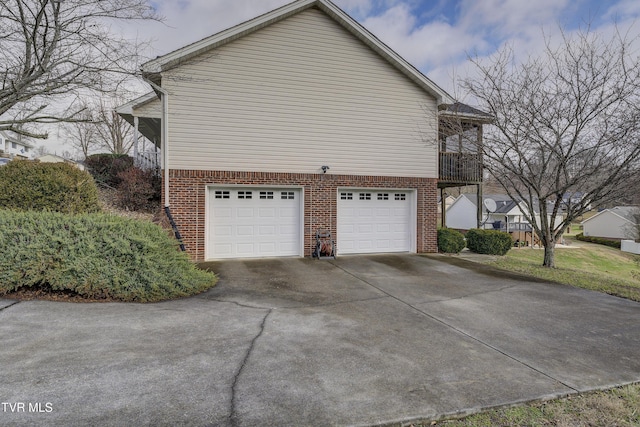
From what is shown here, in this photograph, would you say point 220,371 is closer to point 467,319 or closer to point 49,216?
point 467,319

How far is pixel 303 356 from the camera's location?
3.55 meters

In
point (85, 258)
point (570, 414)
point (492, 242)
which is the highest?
point (85, 258)

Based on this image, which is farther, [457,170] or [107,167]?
[107,167]

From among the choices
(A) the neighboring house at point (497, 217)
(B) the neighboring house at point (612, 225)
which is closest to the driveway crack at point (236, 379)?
(A) the neighboring house at point (497, 217)

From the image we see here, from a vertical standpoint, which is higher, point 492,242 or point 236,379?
point 492,242

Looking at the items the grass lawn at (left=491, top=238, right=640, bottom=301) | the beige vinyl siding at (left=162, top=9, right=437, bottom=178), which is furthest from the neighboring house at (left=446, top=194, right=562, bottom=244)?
the beige vinyl siding at (left=162, top=9, right=437, bottom=178)

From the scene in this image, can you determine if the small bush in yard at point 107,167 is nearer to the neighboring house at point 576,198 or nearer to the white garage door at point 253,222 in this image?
the white garage door at point 253,222

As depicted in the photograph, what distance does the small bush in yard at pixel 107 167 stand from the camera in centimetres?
1279

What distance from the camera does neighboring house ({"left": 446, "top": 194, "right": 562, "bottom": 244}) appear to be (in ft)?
79.2

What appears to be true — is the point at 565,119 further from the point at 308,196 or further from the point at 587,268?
the point at 587,268

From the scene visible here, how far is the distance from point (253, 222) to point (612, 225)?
39.0 meters

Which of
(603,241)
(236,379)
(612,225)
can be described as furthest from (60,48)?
(612,225)

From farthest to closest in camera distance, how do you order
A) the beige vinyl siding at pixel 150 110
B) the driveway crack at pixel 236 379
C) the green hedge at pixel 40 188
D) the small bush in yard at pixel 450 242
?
the beige vinyl siding at pixel 150 110 → the small bush in yard at pixel 450 242 → the green hedge at pixel 40 188 → the driveway crack at pixel 236 379

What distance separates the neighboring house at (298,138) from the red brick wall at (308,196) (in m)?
0.03
